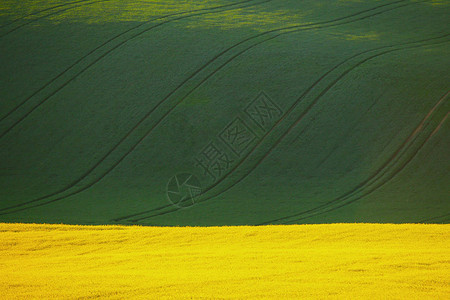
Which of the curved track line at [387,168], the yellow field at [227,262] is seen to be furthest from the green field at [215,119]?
the yellow field at [227,262]

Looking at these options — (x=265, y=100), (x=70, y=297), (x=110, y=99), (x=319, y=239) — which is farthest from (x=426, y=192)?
(x=70, y=297)

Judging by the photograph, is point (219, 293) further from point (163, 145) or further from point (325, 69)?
point (325, 69)

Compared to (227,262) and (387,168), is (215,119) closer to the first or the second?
(387,168)

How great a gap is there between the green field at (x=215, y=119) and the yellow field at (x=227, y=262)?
13.0 ft

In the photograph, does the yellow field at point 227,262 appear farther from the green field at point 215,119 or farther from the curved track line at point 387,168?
the curved track line at point 387,168

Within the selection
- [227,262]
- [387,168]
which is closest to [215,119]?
[387,168]

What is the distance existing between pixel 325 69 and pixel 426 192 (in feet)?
18.7

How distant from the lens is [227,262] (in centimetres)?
571

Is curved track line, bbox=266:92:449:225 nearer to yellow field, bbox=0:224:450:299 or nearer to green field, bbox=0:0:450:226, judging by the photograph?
green field, bbox=0:0:450:226

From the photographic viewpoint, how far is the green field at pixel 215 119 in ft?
41.2

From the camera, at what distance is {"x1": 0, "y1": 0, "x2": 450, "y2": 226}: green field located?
12.6 meters

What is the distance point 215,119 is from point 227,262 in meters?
9.55

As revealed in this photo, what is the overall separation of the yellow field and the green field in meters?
3.97

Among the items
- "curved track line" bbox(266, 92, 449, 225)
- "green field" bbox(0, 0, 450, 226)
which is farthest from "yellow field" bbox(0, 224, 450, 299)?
"curved track line" bbox(266, 92, 449, 225)
